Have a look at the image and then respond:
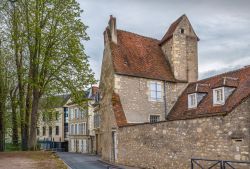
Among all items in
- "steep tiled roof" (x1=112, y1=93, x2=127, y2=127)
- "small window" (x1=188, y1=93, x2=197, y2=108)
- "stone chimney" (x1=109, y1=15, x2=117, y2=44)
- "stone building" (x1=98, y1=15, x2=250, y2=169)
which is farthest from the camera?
"stone chimney" (x1=109, y1=15, x2=117, y2=44)

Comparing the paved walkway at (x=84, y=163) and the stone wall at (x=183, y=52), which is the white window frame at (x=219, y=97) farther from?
the paved walkway at (x=84, y=163)

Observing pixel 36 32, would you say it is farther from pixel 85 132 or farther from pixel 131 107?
pixel 85 132

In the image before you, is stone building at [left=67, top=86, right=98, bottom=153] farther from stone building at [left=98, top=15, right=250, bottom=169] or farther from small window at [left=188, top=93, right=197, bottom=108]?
small window at [left=188, top=93, right=197, bottom=108]

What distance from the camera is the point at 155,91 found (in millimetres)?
28234

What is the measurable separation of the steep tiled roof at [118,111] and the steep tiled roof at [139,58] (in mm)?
1948

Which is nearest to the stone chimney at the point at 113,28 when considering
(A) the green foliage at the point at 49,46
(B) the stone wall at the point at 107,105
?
(B) the stone wall at the point at 107,105

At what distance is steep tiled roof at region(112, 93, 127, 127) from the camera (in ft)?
84.9

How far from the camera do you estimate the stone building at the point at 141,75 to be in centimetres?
2692

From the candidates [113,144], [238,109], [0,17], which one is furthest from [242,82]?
[0,17]

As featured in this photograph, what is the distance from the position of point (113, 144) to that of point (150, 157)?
562cm

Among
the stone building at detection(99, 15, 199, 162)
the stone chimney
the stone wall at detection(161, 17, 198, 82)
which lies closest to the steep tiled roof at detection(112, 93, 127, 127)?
the stone building at detection(99, 15, 199, 162)

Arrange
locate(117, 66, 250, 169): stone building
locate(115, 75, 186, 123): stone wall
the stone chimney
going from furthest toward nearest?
the stone chimney → locate(115, 75, 186, 123): stone wall → locate(117, 66, 250, 169): stone building

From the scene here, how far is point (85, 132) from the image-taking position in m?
52.4

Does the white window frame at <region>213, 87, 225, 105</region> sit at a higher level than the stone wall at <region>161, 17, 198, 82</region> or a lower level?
lower
